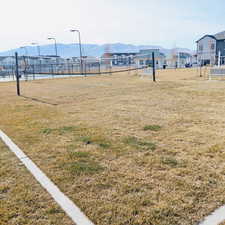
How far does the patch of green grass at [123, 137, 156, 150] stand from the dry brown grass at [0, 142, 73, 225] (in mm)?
1672

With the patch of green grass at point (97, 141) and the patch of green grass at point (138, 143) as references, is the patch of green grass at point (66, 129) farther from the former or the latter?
the patch of green grass at point (138, 143)

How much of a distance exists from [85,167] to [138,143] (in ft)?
3.76

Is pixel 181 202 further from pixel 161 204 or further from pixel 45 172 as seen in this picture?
pixel 45 172

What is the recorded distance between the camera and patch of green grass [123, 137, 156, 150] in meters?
3.56

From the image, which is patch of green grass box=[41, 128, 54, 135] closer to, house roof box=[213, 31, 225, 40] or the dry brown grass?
the dry brown grass

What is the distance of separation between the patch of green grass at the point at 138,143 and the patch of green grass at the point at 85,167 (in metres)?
0.88

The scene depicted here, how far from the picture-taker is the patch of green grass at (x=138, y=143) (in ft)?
11.7

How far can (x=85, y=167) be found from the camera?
2.93 metres

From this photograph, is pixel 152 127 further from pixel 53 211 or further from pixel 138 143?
pixel 53 211

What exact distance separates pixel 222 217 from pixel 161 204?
0.52 metres

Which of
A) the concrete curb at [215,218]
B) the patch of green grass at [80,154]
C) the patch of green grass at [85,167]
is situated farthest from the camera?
the patch of green grass at [80,154]

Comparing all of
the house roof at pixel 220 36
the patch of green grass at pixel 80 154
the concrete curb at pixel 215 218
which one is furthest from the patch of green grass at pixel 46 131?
the house roof at pixel 220 36

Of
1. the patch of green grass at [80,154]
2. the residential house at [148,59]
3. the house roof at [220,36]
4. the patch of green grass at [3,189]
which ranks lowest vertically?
the patch of green grass at [3,189]

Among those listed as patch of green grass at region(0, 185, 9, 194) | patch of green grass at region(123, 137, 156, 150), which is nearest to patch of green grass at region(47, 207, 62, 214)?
patch of green grass at region(0, 185, 9, 194)
